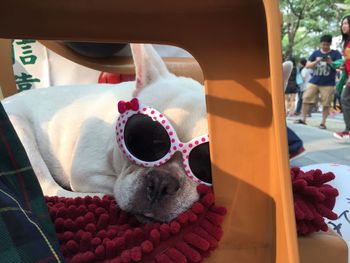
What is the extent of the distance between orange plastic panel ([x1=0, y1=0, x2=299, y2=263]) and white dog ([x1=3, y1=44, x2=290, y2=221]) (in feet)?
0.36

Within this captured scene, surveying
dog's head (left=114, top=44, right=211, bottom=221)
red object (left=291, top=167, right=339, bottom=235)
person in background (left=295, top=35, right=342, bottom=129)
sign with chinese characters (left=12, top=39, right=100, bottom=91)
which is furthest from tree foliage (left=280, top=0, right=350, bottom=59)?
red object (left=291, top=167, right=339, bottom=235)

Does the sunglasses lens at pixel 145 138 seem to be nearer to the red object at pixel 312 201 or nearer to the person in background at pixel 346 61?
the red object at pixel 312 201

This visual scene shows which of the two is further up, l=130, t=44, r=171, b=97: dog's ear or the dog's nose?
l=130, t=44, r=171, b=97: dog's ear

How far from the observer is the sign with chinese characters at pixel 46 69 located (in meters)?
2.26

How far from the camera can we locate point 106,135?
111 cm

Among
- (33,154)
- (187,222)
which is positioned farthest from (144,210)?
(33,154)

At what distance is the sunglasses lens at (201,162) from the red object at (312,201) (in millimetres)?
165

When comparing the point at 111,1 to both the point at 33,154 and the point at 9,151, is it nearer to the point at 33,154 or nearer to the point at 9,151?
the point at 9,151

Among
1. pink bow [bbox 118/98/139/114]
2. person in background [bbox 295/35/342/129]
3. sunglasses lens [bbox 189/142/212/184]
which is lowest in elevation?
person in background [bbox 295/35/342/129]

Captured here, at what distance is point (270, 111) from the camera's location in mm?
678

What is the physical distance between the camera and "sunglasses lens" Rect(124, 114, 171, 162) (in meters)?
0.82

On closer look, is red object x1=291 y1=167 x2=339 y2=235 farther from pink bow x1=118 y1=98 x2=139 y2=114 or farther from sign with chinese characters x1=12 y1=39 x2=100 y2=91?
sign with chinese characters x1=12 y1=39 x2=100 y2=91

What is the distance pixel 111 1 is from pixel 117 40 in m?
0.09

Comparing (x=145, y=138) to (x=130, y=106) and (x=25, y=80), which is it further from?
(x=25, y=80)
